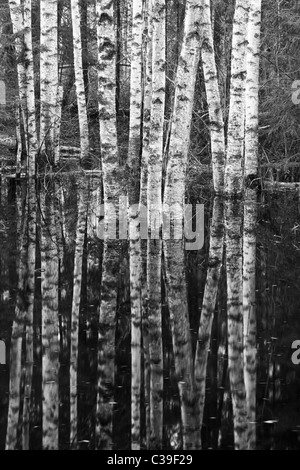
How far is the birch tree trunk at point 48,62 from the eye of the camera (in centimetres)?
1800

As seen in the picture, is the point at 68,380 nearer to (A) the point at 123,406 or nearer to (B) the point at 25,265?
(A) the point at 123,406

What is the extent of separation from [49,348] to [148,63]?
12698mm

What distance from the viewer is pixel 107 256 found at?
9.91 metres

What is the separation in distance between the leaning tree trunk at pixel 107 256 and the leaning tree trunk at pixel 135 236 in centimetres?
14

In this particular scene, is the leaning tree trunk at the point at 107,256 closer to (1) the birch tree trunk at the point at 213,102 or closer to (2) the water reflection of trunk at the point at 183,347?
(2) the water reflection of trunk at the point at 183,347

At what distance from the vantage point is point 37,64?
25.5 metres

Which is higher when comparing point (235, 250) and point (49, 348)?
point (235, 250)

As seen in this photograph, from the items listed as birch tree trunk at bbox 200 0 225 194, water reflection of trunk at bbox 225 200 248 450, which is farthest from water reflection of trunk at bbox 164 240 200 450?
birch tree trunk at bbox 200 0 225 194

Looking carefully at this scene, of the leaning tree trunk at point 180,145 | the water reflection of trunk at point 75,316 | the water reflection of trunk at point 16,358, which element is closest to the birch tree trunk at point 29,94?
the water reflection of trunk at point 75,316

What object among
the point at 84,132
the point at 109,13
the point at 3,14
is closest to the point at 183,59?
the point at 109,13

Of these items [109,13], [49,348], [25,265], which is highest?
[109,13]

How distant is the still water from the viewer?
4.55 metres

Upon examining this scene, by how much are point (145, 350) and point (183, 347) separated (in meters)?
0.28

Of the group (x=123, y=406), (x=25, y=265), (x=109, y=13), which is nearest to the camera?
(x=123, y=406)
